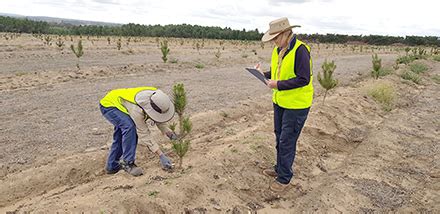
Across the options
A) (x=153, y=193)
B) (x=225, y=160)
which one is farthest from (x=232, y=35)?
(x=153, y=193)

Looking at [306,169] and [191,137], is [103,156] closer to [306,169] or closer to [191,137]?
[191,137]

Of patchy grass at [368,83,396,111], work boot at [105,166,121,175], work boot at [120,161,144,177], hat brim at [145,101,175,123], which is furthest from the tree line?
hat brim at [145,101,175,123]

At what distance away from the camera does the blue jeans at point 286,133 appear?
3754mm

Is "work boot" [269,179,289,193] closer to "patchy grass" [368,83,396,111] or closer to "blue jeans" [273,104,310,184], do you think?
"blue jeans" [273,104,310,184]

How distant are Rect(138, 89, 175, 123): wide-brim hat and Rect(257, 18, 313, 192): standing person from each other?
1.15 meters

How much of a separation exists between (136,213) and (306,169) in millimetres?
2666

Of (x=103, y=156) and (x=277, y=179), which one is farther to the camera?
(x=103, y=156)

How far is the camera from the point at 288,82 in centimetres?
359

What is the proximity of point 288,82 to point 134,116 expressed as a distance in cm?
174

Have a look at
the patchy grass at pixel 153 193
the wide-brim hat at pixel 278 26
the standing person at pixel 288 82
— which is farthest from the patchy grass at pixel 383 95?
the patchy grass at pixel 153 193

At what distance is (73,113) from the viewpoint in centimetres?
737

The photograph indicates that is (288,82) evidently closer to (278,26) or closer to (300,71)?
(300,71)

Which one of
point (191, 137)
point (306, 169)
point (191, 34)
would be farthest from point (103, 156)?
point (191, 34)

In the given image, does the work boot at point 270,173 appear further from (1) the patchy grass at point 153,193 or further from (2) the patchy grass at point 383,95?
(2) the patchy grass at point 383,95
